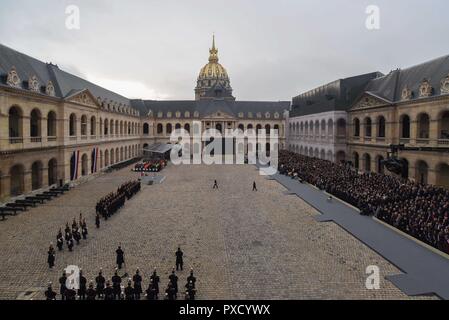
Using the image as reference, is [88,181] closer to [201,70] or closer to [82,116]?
[82,116]

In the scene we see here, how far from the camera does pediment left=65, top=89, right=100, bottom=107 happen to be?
1469 inches

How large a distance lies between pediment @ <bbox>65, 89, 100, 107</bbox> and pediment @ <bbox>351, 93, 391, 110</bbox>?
37.6 meters

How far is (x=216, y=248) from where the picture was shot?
58.6 ft

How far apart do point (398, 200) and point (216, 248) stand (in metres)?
16.5

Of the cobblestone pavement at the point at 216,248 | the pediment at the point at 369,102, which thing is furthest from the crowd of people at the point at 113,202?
the pediment at the point at 369,102

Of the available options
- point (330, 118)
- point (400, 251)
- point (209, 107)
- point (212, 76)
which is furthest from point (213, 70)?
point (400, 251)

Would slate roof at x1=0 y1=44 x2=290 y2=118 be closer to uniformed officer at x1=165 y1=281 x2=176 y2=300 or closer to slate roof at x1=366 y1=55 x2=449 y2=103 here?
uniformed officer at x1=165 y1=281 x2=176 y2=300

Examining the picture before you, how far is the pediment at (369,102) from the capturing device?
133 ft

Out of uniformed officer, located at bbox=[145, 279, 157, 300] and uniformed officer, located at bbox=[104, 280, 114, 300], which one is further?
uniformed officer, located at bbox=[104, 280, 114, 300]

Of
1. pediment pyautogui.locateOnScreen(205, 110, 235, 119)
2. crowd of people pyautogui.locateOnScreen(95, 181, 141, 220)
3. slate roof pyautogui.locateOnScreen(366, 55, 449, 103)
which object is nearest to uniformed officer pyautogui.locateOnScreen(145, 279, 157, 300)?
crowd of people pyautogui.locateOnScreen(95, 181, 141, 220)

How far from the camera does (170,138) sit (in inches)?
3282

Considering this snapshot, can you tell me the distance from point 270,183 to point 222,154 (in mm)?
42300
